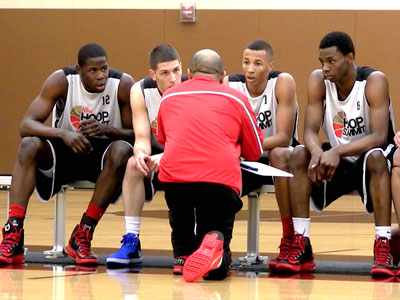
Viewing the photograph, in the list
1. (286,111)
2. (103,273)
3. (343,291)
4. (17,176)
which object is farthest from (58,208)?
(343,291)

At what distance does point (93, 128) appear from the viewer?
5816 mm

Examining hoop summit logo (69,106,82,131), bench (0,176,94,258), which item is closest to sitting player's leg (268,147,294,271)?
bench (0,176,94,258)

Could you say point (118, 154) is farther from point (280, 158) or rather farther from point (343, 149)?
point (343, 149)

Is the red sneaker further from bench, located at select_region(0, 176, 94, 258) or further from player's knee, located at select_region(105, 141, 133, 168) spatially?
bench, located at select_region(0, 176, 94, 258)

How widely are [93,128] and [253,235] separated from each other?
1129 mm

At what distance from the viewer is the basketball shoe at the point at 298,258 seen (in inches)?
207

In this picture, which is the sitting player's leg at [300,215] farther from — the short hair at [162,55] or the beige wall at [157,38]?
the beige wall at [157,38]

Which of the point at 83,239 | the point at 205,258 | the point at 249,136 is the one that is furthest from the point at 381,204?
the point at 83,239

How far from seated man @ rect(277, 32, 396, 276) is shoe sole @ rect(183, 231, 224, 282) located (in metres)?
0.68

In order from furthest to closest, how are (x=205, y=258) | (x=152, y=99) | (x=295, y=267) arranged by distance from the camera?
(x=152, y=99)
(x=295, y=267)
(x=205, y=258)

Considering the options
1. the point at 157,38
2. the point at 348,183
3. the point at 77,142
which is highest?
the point at 157,38

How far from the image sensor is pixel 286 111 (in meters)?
5.70

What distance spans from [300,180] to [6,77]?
790 cm

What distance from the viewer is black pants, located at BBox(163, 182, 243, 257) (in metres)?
4.88
